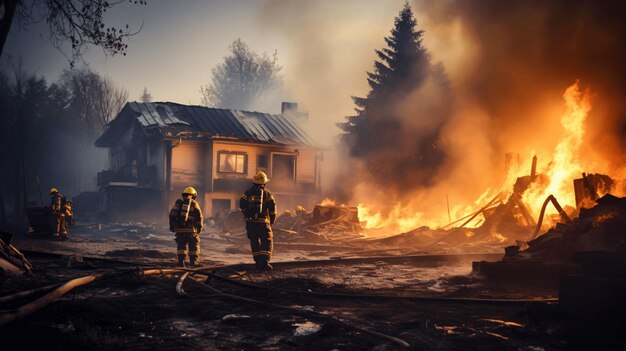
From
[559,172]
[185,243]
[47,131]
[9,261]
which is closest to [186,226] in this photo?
[185,243]

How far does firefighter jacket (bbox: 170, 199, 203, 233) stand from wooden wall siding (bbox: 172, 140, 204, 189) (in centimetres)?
1696

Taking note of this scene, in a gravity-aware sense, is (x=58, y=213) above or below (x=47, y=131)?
below

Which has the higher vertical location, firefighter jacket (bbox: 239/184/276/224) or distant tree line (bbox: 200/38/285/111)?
distant tree line (bbox: 200/38/285/111)

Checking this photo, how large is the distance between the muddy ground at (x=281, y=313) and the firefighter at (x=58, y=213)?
24.7 ft

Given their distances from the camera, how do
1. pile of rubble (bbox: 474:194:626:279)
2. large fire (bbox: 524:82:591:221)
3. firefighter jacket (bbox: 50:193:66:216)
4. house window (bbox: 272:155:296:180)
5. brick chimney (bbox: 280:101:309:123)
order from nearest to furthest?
pile of rubble (bbox: 474:194:626:279), firefighter jacket (bbox: 50:193:66:216), large fire (bbox: 524:82:591:221), house window (bbox: 272:155:296:180), brick chimney (bbox: 280:101:309:123)

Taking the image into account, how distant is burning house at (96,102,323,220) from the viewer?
26.7 m

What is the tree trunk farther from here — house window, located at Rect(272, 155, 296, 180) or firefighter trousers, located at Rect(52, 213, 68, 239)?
house window, located at Rect(272, 155, 296, 180)

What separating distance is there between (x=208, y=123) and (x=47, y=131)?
18306 millimetres

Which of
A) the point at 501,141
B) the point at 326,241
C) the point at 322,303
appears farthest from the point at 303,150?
the point at 322,303

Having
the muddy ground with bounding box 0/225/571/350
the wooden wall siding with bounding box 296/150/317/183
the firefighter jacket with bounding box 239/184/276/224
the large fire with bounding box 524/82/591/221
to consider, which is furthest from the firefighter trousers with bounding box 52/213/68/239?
the large fire with bounding box 524/82/591/221

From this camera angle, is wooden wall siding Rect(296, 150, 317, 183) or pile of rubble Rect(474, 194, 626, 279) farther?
wooden wall siding Rect(296, 150, 317, 183)

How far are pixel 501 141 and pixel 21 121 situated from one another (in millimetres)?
28011

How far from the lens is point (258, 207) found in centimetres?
980

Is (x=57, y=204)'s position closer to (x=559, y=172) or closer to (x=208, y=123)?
(x=208, y=123)
